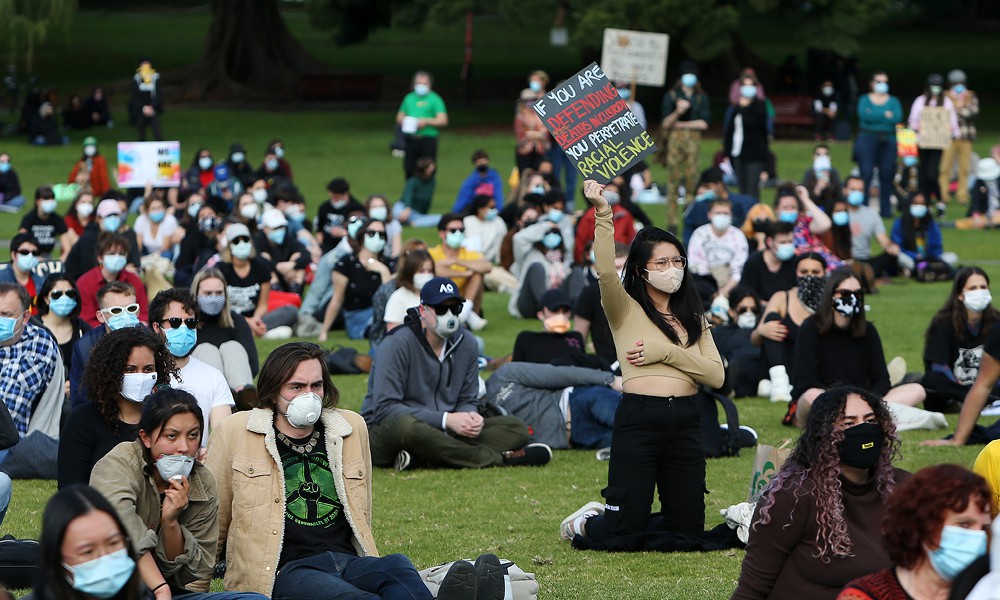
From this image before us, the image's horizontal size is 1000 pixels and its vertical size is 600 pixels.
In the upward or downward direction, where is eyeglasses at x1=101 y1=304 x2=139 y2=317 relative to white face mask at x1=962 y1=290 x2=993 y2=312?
downward

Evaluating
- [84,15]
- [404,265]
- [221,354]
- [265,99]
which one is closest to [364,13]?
[265,99]

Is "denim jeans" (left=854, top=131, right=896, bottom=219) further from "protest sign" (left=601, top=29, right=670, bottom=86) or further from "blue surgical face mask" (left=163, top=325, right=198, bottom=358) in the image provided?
"blue surgical face mask" (left=163, top=325, right=198, bottom=358)

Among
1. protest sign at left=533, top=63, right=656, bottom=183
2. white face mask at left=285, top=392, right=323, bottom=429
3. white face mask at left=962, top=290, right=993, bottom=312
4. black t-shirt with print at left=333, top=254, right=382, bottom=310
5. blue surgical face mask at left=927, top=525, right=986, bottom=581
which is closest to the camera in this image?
blue surgical face mask at left=927, top=525, right=986, bottom=581

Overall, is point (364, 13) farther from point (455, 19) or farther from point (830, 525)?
point (830, 525)

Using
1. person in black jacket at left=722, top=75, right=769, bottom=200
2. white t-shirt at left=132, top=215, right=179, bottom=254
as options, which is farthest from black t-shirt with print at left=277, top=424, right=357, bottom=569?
person in black jacket at left=722, top=75, right=769, bottom=200

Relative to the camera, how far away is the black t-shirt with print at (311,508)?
6.78 metres

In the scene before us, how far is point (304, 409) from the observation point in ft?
22.1

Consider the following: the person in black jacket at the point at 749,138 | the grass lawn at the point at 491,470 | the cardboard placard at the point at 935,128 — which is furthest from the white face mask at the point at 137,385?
the cardboard placard at the point at 935,128

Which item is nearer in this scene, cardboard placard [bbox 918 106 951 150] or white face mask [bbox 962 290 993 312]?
white face mask [bbox 962 290 993 312]

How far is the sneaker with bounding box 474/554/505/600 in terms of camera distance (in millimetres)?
6875

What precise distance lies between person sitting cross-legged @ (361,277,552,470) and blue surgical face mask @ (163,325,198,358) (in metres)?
1.68

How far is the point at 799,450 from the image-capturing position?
606 cm

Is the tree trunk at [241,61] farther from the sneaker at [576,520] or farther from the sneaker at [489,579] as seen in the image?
the sneaker at [489,579]

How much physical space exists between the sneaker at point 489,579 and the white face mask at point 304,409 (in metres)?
0.99
